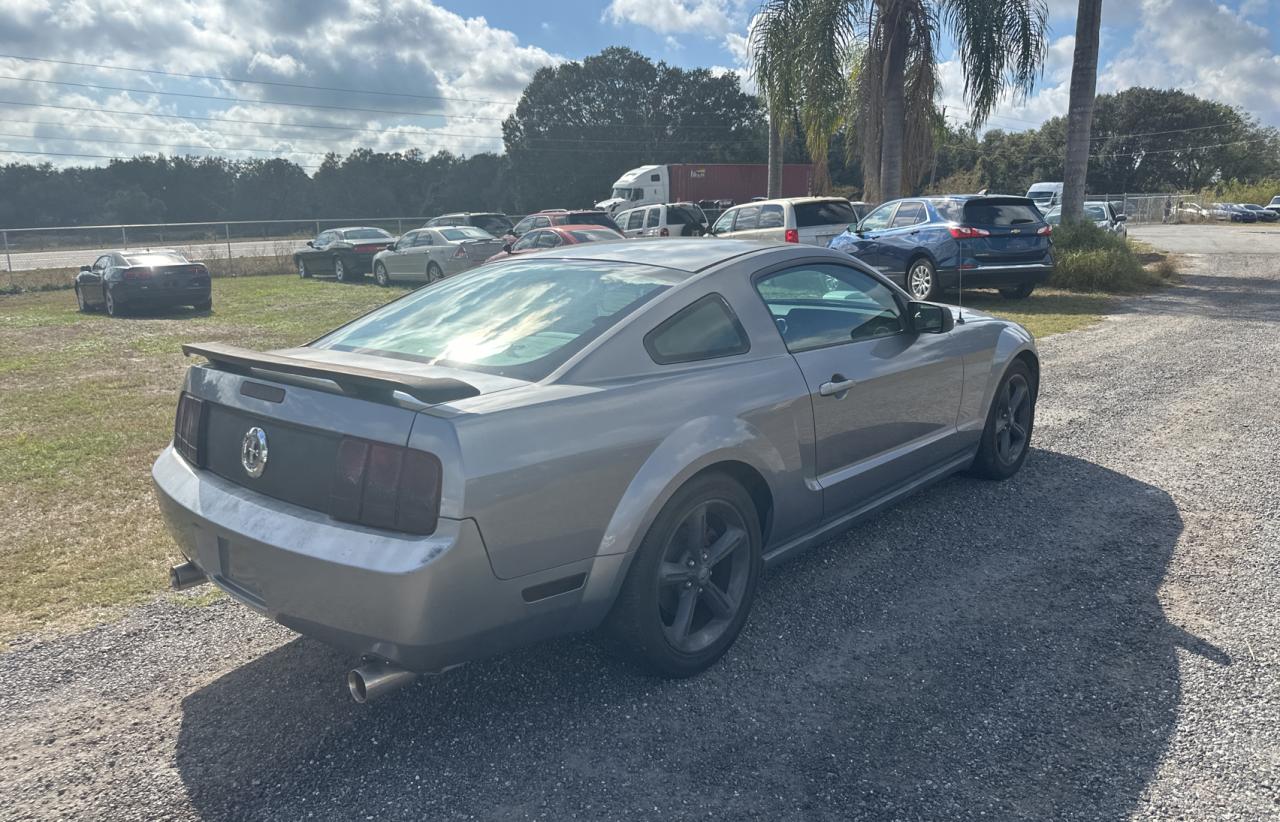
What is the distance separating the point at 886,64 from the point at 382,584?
60.0 feet

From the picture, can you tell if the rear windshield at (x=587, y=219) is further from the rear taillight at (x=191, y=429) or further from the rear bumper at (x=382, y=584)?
the rear bumper at (x=382, y=584)

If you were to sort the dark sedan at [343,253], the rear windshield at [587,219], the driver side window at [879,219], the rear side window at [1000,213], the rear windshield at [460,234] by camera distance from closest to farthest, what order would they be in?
the rear side window at [1000,213] → the driver side window at [879,219] → the rear windshield at [460,234] → the rear windshield at [587,219] → the dark sedan at [343,253]

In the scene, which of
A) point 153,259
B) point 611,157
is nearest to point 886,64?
point 153,259

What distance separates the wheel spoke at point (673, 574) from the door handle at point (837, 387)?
1.01 meters

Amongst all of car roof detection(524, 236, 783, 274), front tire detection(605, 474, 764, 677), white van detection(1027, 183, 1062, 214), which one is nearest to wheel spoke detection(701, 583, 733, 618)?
front tire detection(605, 474, 764, 677)

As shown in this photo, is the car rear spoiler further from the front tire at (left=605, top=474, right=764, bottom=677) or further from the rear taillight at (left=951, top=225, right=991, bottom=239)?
the rear taillight at (left=951, top=225, right=991, bottom=239)

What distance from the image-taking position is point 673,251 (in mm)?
3916

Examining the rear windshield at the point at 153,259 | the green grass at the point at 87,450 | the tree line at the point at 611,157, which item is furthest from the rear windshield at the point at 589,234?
the tree line at the point at 611,157

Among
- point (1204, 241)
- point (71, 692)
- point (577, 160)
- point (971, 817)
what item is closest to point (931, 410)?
point (971, 817)

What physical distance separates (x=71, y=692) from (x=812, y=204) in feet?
50.3

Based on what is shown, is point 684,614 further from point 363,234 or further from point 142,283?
point 363,234

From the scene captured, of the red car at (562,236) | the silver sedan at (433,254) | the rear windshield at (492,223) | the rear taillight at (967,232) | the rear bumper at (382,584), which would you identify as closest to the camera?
the rear bumper at (382,584)

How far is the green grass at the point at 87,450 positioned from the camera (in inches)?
165

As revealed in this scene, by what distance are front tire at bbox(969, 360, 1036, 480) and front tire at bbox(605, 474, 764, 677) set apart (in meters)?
2.22
